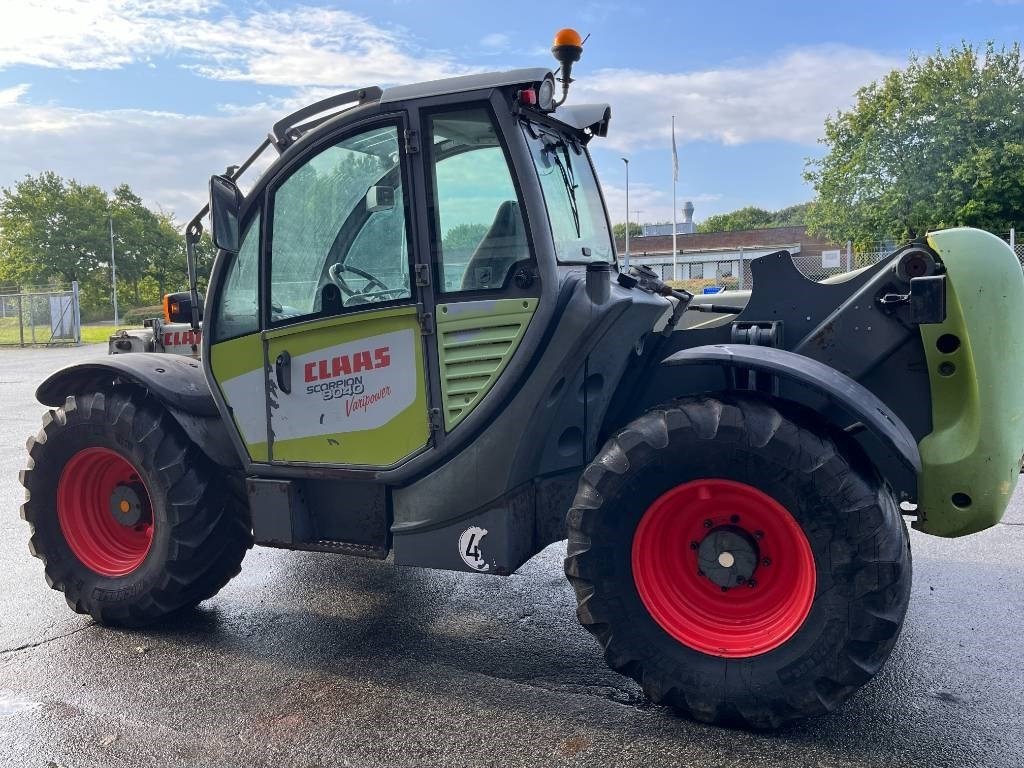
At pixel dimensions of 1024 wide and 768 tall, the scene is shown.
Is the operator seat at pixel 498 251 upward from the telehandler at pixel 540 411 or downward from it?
upward

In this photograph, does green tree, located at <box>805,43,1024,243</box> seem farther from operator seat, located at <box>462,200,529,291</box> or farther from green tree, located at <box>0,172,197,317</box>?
green tree, located at <box>0,172,197,317</box>

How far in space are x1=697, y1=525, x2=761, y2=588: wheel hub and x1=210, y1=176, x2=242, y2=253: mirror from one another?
7.93 ft

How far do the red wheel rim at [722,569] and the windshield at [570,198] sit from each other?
3.78 ft

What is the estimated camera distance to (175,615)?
417 centimetres

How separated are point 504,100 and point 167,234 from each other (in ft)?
220

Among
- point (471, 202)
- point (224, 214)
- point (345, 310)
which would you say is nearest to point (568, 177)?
point (471, 202)

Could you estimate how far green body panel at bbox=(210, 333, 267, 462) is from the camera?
3.73 meters

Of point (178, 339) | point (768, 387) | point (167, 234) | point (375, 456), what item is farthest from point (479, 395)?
point (167, 234)

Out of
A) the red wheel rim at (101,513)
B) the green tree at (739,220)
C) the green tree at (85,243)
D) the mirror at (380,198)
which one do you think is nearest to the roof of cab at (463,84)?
the mirror at (380,198)

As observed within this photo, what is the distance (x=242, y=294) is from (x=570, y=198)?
160cm

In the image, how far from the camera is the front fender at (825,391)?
2797mm

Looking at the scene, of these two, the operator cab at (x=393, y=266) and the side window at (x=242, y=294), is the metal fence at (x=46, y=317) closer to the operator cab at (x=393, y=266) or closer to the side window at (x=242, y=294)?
the side window at (x=242, y=294)

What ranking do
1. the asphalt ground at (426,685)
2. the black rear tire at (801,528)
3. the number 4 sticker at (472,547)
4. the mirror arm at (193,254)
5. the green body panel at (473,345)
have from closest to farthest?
the black rear tire at (801,528) → the asphalt ground at (426,685) → the green body panel at (473,345) → the number 4 sticker at (472,547) → the mirror arm at (193,254)

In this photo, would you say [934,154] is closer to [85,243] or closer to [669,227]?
[669,227]
